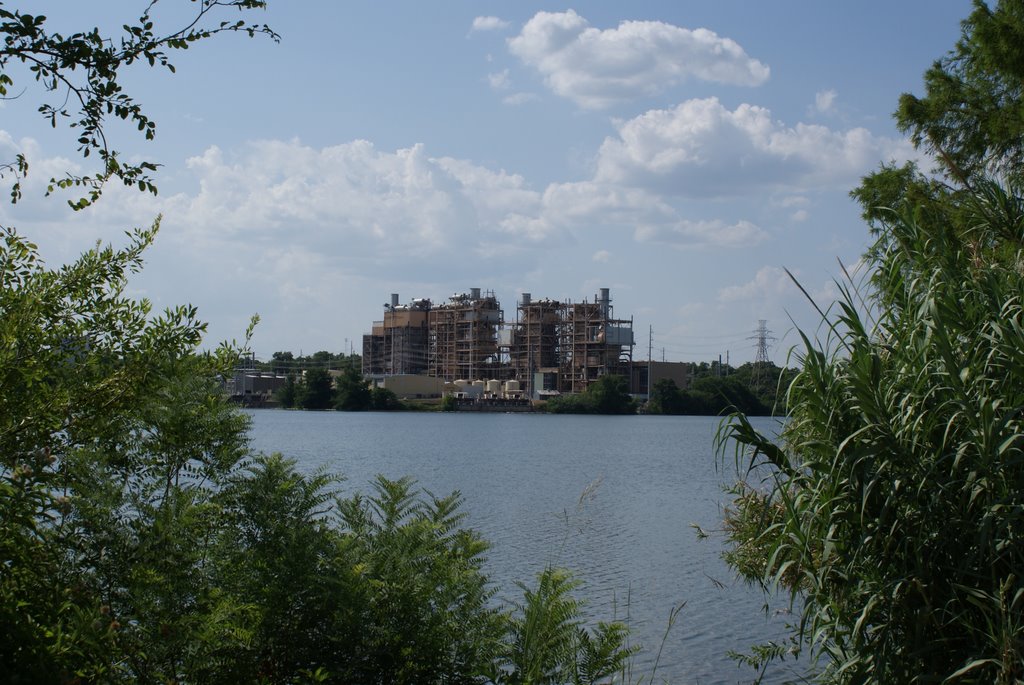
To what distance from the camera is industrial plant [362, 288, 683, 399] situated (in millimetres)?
118375

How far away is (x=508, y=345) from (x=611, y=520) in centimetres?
10102

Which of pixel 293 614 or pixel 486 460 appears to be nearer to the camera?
pixel 293 614

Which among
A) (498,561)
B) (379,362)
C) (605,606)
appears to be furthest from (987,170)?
(379,362)

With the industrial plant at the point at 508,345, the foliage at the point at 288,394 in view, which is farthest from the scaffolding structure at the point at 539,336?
the foliage at the point at 288,394

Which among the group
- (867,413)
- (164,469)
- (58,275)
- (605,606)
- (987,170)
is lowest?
(605,606)

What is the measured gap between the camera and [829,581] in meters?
5.63

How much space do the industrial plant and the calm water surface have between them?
197 ft

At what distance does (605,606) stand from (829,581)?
8438 millimetres

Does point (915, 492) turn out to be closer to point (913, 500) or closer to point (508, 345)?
point (913, 500)

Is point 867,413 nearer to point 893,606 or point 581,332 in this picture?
point 893,606

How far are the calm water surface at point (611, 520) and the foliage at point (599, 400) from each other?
5302 centimetres

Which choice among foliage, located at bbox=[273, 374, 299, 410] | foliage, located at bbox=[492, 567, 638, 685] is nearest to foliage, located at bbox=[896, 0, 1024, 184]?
foliage, located at bbox=[492, 567, 638, 685]

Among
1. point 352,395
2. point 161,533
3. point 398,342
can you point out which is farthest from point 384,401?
point 161,533

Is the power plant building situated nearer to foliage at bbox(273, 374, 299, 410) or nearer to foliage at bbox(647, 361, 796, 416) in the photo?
foliage at bbox(647, 361, 796, 416)
